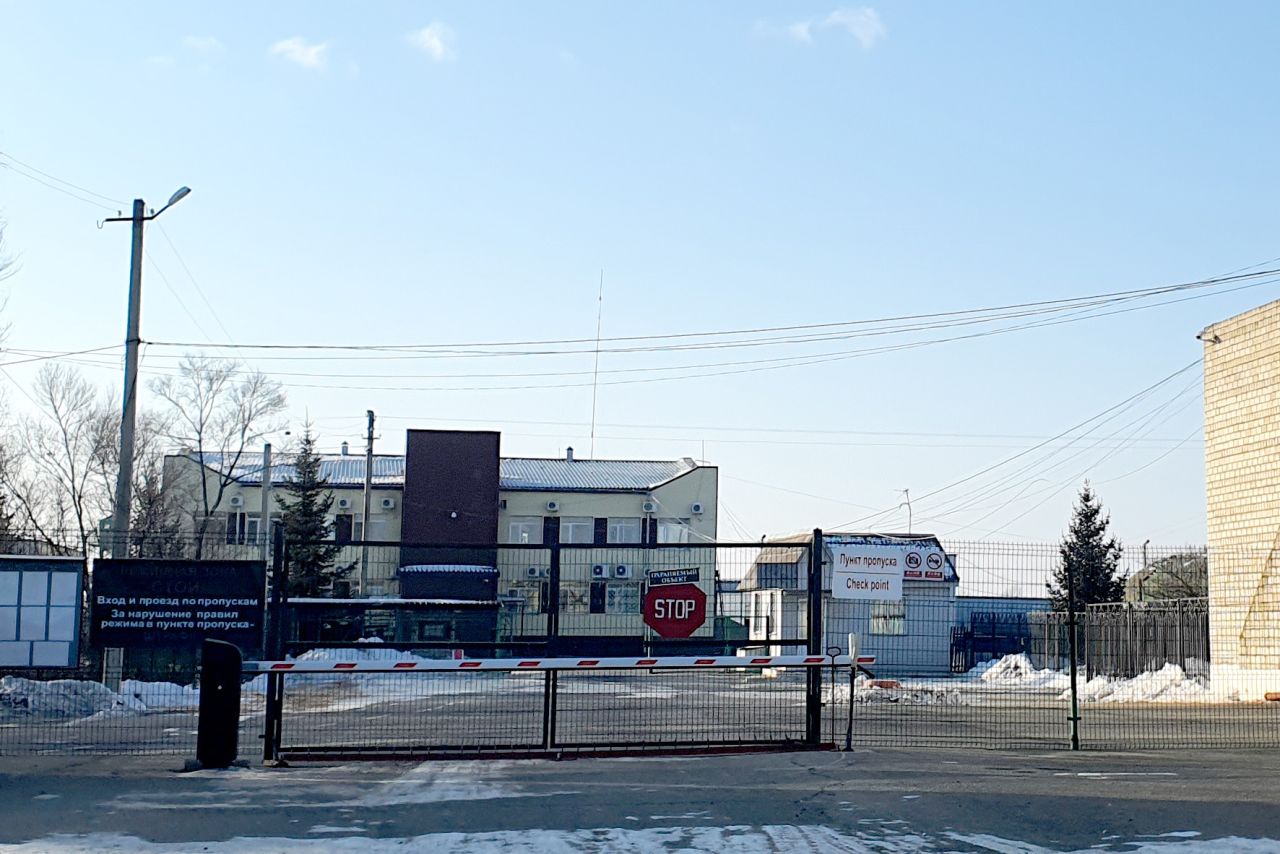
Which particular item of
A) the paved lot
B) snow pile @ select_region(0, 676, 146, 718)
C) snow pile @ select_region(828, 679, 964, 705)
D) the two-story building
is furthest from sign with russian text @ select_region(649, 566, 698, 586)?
the two-story building

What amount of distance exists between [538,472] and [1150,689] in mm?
50236

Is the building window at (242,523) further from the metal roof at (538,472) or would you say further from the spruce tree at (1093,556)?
the spruce tree at (1093,556)

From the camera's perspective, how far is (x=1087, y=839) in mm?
9594

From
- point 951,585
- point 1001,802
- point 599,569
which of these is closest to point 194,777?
point 599,569

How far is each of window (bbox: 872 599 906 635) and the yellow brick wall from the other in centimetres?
1287

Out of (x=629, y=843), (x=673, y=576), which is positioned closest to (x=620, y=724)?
(x=673, y=576)

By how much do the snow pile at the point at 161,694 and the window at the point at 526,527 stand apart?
43444 millimetres

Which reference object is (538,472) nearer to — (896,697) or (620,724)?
(896,697)

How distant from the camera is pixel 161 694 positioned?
79.2ft

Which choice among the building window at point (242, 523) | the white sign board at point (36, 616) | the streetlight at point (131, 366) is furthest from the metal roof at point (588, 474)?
the white sign board at point (36, 616)

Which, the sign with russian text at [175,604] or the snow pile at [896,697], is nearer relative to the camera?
the sign with russian text at [175,604]

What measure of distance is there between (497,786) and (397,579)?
390cm

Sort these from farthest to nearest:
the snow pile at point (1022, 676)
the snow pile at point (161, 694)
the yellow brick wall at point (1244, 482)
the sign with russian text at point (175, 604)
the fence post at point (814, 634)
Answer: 1. the yellow brick wall at point (1244, 482)
2. the snow pile at point (161, 694)
3. the snow pile at point (1022, 676)
4. the sign with russian text at point (175, 604)
5. the fence post at point (814, 634)

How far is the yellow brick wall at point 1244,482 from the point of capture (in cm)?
2597
